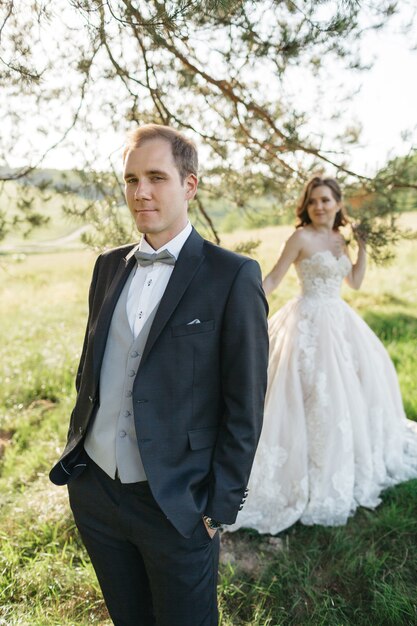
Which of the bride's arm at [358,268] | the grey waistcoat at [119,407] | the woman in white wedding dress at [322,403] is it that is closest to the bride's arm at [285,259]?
the woman in white wedding dress at [322,403]

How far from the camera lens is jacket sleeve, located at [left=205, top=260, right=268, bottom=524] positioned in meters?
1.69

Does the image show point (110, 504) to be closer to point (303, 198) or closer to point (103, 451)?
point (103, 451)

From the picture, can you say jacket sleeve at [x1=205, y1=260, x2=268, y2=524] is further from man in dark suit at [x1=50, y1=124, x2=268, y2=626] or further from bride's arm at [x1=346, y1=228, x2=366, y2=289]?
bride's arm at [x1=346, y1=228, x2=366, y2=289]

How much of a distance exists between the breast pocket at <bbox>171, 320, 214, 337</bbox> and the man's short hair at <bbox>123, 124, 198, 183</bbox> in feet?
1.74

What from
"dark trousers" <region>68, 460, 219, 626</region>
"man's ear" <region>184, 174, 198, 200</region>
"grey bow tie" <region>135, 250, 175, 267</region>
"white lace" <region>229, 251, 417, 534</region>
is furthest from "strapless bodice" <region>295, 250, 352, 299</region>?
"dark trousers" <region>68, 460, 219, 626</region>

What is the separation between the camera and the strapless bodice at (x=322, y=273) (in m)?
3.66

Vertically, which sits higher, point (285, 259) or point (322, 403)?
point (285, 259)

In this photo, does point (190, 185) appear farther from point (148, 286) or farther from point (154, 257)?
point (148, 286)

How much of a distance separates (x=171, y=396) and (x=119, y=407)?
216 millimetres

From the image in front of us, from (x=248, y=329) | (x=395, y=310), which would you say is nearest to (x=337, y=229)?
(x=248, y=329)

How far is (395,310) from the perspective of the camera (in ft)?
30.0

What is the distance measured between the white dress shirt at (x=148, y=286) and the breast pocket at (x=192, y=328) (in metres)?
0.15

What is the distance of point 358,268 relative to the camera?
3902mm

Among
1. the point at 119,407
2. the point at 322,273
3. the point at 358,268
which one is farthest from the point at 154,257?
the point at 358,268
